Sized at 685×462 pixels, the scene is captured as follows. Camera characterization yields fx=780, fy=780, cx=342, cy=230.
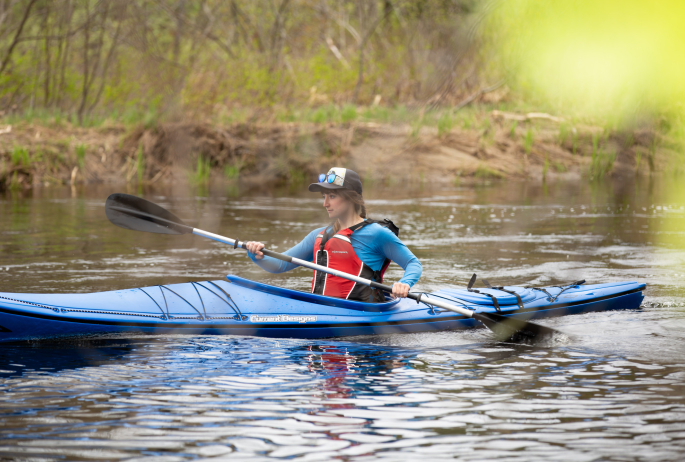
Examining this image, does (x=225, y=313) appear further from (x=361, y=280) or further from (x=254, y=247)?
(x=361, y=280)

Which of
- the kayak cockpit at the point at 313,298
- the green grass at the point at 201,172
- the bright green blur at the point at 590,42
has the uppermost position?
the green grass at the point at 201,172

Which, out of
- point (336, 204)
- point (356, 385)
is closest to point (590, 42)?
point (356, 385)

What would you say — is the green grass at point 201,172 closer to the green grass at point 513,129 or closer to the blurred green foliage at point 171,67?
the blurred green foliage at point 171,67

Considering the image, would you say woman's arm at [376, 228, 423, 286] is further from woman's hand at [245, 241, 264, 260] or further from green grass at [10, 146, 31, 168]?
green grass at [10, 146, 31, 168]

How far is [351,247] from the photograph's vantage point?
14.4 ft

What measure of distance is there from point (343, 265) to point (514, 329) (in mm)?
1033

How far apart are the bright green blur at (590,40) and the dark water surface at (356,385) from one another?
1.31 m

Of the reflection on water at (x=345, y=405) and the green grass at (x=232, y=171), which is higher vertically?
the green grass at (x=232, y=171)

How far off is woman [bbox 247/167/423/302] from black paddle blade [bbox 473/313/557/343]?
1.75 feet

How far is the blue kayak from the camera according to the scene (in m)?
3.96

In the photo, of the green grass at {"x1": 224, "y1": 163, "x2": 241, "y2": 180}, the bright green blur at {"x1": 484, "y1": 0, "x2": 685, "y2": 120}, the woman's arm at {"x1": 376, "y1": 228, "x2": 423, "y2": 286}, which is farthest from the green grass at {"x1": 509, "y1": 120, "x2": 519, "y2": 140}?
the bright green blur at {"x1": 484, "y1": 0, "x2": 685, "y2": 120}

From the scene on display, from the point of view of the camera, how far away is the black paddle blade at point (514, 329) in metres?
4.37

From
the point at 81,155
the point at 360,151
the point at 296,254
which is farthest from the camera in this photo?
the point at 360,151

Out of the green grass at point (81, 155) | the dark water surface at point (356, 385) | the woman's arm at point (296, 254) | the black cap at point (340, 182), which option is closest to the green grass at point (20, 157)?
the green grass at point (81, 155)
